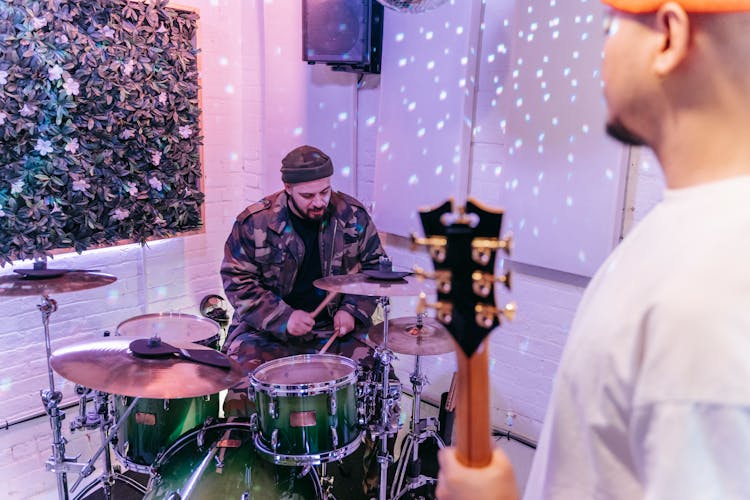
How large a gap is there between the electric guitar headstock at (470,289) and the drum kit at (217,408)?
107 cm

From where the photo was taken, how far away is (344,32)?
299 centimetres

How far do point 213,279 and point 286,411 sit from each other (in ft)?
7.11

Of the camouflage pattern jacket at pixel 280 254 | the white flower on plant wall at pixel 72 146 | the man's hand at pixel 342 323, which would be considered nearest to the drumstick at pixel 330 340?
the man's hand at pixel 342 323

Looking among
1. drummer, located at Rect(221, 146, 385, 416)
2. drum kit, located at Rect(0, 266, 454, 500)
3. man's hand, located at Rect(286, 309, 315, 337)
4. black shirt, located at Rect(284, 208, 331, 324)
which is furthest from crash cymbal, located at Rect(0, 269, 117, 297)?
black shirt, located at Rect(284, 208, 331, 324)

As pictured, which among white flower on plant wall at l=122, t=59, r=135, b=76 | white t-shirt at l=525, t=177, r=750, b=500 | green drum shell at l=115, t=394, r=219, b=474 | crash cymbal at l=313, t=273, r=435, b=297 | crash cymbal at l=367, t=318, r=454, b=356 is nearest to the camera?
white t-shirt at l=525, t=177, r=750, b=500

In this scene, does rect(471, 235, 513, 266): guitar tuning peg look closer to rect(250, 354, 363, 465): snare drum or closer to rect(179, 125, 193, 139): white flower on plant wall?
rect(250, 354, 363, 465): snare drum

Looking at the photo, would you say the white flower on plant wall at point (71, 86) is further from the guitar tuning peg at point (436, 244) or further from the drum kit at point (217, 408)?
the guitar tuning peg at point (436, 244)

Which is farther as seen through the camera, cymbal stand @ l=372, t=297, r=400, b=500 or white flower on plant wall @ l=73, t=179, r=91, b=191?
white flower on plant wall @ l=73, t=179, r=91, b=191

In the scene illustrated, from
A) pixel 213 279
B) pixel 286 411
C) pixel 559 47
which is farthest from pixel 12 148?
pixel 559 47

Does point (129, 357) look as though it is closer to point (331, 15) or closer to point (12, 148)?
point (12, 148)

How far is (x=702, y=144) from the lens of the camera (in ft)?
2.02

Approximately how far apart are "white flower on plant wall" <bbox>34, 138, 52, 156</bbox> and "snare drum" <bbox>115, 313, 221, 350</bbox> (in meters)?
0.92

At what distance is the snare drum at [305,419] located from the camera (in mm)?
1763

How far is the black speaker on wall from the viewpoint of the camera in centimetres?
296
